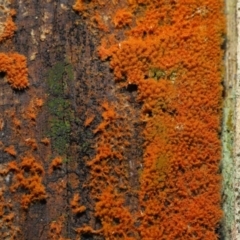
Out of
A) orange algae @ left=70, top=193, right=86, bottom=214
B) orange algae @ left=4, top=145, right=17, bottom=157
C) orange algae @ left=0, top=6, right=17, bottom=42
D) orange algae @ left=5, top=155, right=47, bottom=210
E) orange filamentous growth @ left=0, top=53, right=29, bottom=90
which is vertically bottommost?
orange algae @ left=70, top=193, right=86, bottom=214

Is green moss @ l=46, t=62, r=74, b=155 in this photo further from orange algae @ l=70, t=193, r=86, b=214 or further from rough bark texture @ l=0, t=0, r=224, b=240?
orange algae @ l=70, t=193, r=86, b=214

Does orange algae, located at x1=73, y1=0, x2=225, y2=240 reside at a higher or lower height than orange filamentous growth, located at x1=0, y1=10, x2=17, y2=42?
lower

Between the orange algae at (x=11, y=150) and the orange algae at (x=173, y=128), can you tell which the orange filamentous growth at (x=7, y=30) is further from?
the orange algae at (x=11, y=150)

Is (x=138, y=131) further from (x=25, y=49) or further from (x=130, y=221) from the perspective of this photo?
(x=25, y=49)

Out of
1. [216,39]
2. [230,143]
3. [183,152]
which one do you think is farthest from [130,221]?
[216,39]

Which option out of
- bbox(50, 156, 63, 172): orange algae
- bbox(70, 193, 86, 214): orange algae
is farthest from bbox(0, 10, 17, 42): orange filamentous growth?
bbox(70, 193, 86, 214): orange algae

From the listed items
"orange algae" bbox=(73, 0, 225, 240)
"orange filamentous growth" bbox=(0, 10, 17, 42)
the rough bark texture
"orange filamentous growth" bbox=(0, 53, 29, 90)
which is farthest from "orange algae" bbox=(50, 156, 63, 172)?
"orange filamentous growth" bbox=(0, 10, 17, 42)

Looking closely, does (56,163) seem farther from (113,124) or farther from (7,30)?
(7,30)

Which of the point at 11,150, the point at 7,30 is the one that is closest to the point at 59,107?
the point at 11,150
